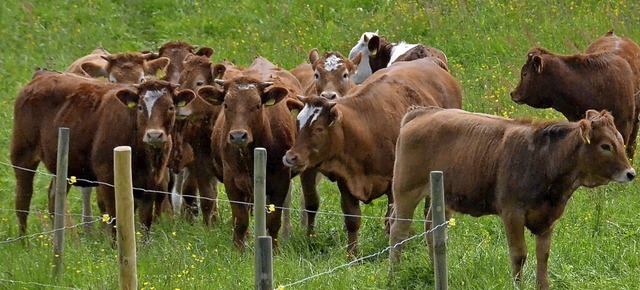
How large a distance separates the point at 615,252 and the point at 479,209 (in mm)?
1485

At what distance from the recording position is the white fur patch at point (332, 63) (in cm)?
1383

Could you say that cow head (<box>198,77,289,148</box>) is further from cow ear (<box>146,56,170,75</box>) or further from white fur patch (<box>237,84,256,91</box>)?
cow ear (<box>146,56,170,75</box>)

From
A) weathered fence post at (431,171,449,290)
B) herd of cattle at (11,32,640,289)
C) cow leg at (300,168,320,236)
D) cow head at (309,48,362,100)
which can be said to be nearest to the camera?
weathered fence post at (431,171,449,290)

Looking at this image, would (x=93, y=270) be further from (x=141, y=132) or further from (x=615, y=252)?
(x=615, y=252)

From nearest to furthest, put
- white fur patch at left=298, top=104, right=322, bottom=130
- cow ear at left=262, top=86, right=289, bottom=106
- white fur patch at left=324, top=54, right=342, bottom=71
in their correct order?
white fur patch at left=298, top=104, right=322, bottom=130 → cow ear at left=262, top=86, right=289, bottom=106 → white fur patch at left=324, top=54, right=342, bottom=71

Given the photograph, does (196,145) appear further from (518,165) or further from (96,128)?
(518,165)

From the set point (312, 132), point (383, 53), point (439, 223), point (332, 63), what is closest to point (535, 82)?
point (383, 53)

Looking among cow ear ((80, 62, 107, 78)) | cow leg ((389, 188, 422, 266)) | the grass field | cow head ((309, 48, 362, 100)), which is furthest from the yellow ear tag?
cow leg ((389, 188, 422, 266))

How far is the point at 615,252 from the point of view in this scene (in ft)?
32.3

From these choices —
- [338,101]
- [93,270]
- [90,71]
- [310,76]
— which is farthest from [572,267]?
[90,71]

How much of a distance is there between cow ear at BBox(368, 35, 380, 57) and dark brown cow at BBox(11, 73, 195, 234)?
17.1 feet

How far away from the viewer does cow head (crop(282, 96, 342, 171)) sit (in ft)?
35.1

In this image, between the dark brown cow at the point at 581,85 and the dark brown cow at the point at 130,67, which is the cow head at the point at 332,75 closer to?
the dark brown cow at the point at 130,67

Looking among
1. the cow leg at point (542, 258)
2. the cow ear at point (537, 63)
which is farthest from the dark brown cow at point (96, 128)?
the cow ear at point (537, 63)
